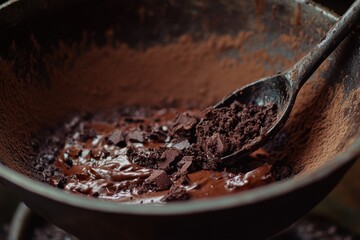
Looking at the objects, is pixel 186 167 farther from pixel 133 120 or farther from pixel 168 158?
pixel 133 120

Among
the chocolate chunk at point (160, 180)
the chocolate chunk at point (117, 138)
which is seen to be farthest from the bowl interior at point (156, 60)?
the chocolate chunk at point (160, 180)

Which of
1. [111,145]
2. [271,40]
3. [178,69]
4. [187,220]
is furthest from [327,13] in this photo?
[187,220]

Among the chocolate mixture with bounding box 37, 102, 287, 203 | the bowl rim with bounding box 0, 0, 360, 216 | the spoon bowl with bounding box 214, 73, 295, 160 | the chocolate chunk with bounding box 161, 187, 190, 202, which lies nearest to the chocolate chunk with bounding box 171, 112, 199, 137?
the chocolate mixture with bounding box 37, 102, 287, 203

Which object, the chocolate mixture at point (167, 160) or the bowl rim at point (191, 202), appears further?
the chocolate mixture at point (167, 160)

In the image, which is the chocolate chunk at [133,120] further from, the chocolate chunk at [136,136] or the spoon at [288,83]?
the spoon at [288,83]

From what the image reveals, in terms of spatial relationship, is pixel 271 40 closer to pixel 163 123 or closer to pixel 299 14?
pixel 299 14

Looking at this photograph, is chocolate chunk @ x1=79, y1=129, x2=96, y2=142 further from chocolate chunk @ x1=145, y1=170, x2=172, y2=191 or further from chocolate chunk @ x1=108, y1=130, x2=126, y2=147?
chocolate chunk @ x1=145, y1=170, x2=172, y2=191

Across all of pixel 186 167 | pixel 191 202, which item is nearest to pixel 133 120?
pixel 186 167
